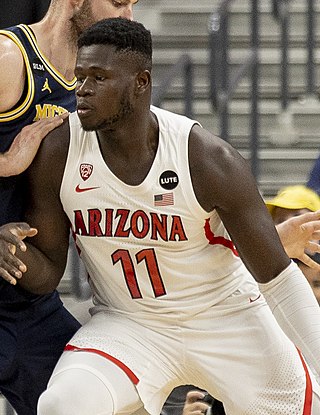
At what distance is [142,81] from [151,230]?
1.50 ft

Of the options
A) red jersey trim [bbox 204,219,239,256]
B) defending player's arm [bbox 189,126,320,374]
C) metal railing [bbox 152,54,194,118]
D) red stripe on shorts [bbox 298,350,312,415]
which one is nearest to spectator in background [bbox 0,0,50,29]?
metal railing [bbox 152,54,194,118]

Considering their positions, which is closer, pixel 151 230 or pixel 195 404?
pixel 151 230

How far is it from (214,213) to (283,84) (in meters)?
3.68

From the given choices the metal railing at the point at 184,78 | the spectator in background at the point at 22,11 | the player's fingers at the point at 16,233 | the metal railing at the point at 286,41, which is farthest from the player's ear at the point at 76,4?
the metal railing at the point at 286,41

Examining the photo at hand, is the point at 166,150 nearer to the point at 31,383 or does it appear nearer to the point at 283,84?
the point at 31,383

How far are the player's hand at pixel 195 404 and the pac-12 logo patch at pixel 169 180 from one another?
0.84 meters

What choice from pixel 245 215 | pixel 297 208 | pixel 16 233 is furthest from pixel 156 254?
pixel 297 208

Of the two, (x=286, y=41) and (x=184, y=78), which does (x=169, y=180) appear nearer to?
(x=184, y=78)

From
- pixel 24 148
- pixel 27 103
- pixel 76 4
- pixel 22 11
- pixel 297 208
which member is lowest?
pixel 297 208

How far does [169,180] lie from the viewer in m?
4.21

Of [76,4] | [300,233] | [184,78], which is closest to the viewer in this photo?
[76,4]

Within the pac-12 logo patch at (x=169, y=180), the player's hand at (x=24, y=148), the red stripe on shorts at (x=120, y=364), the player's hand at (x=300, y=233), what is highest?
the player's hand at (x=24, y=148)

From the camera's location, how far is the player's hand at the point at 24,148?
4234 millimetres

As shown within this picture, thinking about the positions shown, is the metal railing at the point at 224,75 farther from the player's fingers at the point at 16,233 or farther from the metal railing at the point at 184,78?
the player's fingers at the point at 16,233
